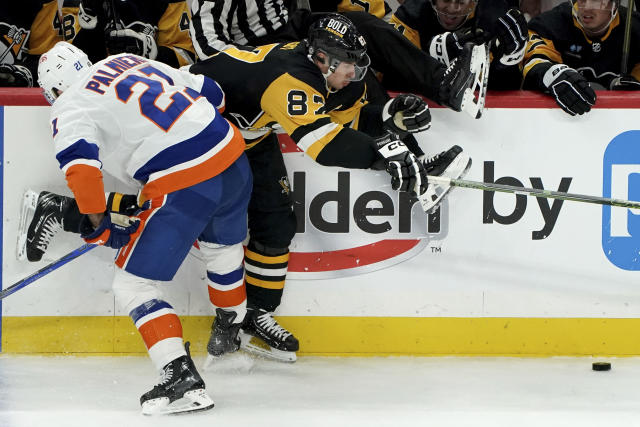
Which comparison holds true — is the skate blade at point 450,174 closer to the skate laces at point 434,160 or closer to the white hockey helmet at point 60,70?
the skate laces at point 434,160

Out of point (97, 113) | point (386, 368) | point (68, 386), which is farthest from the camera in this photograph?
point (386, 368)

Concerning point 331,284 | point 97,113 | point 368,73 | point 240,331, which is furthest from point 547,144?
point 97,113

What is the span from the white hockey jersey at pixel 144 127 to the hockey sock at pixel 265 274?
1.63ft

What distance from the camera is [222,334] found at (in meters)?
3.30

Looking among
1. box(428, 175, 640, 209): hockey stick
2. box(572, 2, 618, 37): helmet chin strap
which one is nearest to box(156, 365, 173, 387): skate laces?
box(428, 175, 640, 209): hockey stick

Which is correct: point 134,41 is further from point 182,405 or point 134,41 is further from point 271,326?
point 182,405

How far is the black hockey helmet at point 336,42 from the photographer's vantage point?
305 centimetres

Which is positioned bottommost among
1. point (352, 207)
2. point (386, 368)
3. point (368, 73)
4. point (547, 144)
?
point (386, 368)

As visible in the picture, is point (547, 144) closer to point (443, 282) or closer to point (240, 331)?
point (443, 282)

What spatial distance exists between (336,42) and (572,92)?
2.93 ft

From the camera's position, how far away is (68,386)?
124 inches

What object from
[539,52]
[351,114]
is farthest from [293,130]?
[539,52]

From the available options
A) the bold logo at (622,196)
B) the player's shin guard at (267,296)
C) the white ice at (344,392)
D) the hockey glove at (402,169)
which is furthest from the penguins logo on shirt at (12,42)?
the bold logo at (622,196)

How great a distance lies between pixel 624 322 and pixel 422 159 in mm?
953
